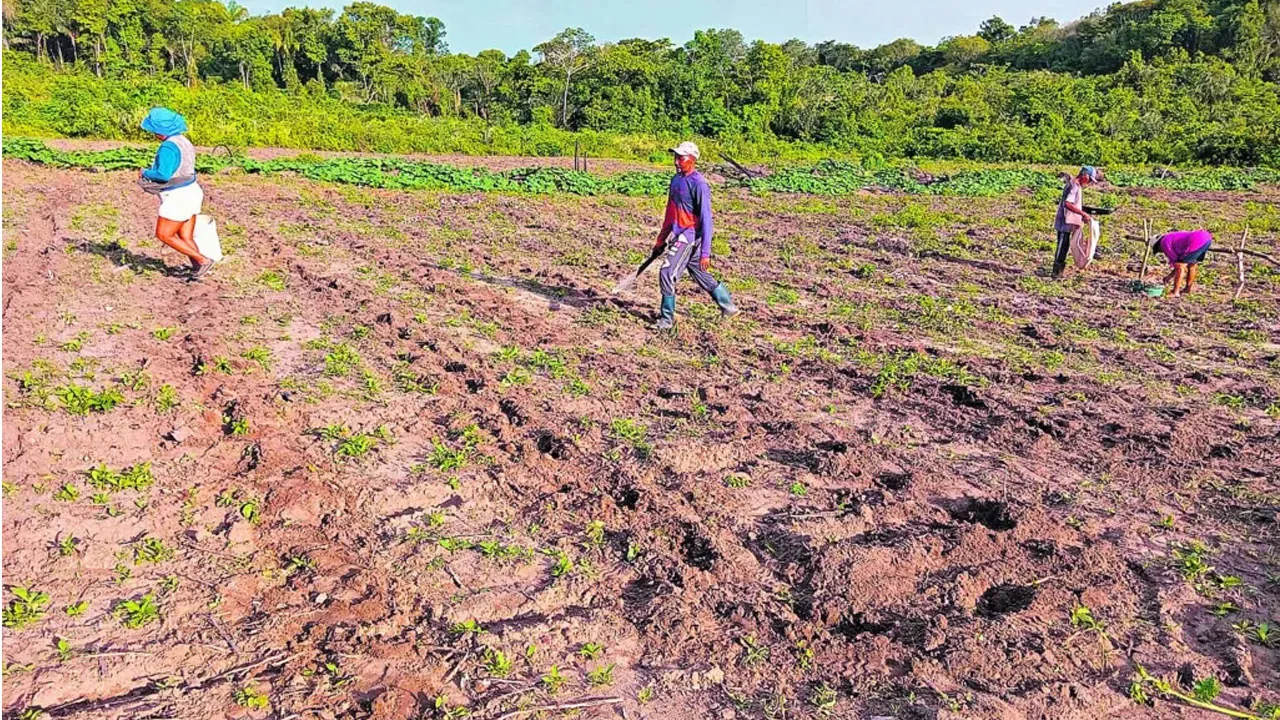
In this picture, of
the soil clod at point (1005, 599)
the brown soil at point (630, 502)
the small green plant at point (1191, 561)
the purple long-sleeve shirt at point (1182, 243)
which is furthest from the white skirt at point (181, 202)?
the purple long-sleeve shirt at point (1182, 243)

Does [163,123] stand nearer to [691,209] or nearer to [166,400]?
[166,400]

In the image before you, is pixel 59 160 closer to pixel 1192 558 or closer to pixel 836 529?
pixel 836 529

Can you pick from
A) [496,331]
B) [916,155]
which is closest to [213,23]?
[916,155]

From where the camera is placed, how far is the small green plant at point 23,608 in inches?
126

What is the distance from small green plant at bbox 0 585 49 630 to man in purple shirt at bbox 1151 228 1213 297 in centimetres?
1038

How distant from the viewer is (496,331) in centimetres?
752

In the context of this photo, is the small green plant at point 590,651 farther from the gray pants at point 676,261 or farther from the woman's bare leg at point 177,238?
the woman's bare leg at point 177,238

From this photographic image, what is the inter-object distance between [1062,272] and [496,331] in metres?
7.43

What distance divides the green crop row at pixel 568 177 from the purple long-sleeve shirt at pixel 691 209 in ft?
44.6

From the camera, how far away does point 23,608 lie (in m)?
3.28

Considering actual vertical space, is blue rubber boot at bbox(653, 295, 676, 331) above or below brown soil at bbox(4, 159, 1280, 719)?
above

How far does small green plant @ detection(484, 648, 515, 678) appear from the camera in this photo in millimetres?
3086

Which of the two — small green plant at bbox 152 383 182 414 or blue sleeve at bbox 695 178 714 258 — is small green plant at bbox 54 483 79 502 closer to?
small green plant at bbox 152 383 182 414

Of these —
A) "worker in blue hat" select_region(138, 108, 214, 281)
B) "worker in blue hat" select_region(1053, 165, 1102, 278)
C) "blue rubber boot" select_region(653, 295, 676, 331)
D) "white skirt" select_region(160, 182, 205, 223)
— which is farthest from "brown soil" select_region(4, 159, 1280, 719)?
→ "worker in blue hat" select_region(1053, 165, 1102, 278)
